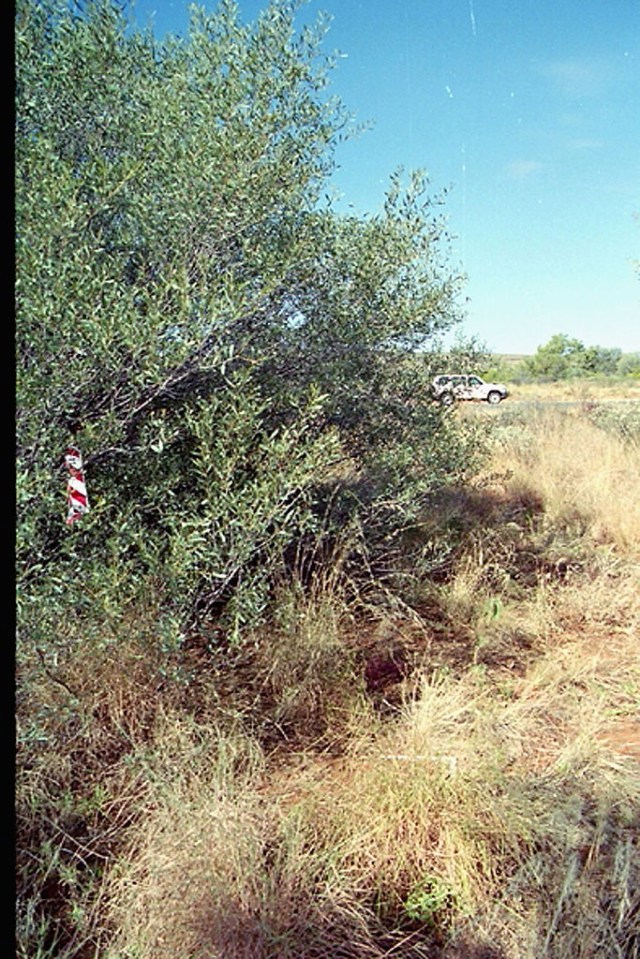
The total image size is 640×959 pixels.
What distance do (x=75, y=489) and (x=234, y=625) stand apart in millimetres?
917

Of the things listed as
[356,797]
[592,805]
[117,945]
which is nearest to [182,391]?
[356,797]

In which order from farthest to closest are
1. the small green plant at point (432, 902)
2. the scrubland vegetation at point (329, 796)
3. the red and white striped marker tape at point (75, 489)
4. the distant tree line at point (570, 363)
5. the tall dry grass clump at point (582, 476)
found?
the distant tree line at point (570, 363) < the tall dry grass clump at point (582, 476) < the red and white striped marker tape at point (75, 489) < the small green plant at point (432, 902) < the scrubland vegetation at point (329, 796)

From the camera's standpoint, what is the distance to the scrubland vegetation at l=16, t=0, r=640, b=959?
1868 mm

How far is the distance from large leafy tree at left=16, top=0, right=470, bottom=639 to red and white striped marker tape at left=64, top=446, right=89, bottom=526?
9cm

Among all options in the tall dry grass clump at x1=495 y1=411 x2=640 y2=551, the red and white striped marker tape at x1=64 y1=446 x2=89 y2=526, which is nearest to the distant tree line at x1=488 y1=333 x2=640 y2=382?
the tall dry grass clump at x1=495 y1=411 x2=640 y2=551

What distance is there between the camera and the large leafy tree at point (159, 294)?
7.25 feet

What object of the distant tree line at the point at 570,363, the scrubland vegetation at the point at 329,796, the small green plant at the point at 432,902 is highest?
the distant tree line at the point at 570,363

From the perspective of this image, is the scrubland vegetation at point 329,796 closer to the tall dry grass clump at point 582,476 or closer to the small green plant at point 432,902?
the small green plant at point 432,902

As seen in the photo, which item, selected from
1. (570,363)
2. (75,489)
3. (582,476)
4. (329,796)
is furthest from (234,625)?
(570,363)

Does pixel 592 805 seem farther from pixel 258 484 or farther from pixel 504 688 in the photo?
pixel 258 484

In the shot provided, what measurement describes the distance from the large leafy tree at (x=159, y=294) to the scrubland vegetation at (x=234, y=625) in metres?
0.01

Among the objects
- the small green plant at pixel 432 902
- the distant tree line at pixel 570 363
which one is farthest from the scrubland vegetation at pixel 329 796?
the distant tree line at pixel 570 363

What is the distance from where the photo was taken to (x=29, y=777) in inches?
85.7

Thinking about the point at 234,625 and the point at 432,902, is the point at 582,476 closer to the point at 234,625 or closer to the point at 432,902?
the point at 234,625
